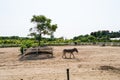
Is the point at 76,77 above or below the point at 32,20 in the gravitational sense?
below

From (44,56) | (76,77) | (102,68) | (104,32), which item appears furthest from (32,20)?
(104,32)

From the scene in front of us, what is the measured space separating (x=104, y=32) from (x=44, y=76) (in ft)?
343

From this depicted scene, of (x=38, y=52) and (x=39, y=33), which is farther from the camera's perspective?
(x=39, y=33)

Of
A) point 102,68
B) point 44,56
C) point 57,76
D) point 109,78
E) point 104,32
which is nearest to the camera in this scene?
point 109,78

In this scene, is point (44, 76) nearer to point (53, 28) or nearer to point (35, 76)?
point (35, 76)

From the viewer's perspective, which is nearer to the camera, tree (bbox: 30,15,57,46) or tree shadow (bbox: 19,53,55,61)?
tree shadow (bbox: 19,53,55,61)

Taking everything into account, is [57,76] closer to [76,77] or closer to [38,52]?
[76,77]

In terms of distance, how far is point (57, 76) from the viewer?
16484 mm

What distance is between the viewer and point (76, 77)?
1593cm

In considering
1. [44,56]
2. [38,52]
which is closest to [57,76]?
[44,56]

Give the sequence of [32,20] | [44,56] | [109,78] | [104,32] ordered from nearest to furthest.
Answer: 1. [109,78]
2. [44,56]
3. [32,20]
4. [104,32]

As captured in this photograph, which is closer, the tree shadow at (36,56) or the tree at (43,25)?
the tree shadow at (36,56)

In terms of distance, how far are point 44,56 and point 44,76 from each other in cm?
1291

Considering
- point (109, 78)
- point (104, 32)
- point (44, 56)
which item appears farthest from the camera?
point (104, 32)
